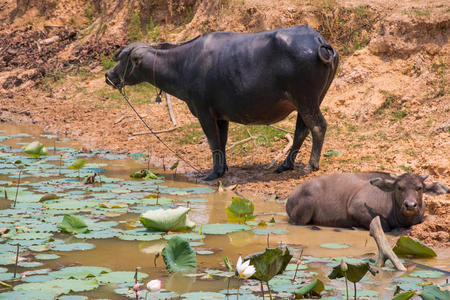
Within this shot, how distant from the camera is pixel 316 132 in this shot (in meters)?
8.59

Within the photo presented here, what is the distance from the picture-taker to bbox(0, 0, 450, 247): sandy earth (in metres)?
8.42

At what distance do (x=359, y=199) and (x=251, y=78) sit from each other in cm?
282

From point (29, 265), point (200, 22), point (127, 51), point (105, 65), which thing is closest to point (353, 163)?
point (127, 51)

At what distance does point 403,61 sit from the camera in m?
11.0

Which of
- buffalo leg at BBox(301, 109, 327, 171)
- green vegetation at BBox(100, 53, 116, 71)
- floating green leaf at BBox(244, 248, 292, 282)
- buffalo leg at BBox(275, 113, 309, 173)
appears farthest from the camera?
green vegetation at BBox(100, 53, 116, 71)

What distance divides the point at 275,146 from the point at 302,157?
803 millimetres

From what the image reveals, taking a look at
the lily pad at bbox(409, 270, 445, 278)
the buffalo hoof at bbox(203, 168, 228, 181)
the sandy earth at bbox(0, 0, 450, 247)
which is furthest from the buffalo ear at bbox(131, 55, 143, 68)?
the lily pad at bbox(409, 270, 445, 278)

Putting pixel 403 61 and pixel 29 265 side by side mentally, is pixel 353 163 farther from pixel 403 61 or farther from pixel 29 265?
pixel 29 265

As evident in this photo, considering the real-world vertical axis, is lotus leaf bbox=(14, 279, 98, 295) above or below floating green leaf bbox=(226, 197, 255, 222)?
below

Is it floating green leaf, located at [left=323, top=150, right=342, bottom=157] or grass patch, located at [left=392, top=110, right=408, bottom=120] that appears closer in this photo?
floating green leaf, located at [left=323, top=150, right=342, bottom=157]

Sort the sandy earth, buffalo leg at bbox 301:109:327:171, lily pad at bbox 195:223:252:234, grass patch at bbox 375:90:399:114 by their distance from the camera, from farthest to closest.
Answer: grass patch at bbox 375:90:399:114 < buffalo leg at bbox 301:109:327:171 < the sandy earth < lily pad at bbox 195:223:252:234

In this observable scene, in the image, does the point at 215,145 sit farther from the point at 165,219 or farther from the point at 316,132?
the point at 165,219

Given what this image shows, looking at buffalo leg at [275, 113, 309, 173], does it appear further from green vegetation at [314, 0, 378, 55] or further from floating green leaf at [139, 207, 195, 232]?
green vegetation at [314, 0, 378, 55]

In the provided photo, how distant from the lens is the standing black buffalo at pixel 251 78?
8.30 metres
